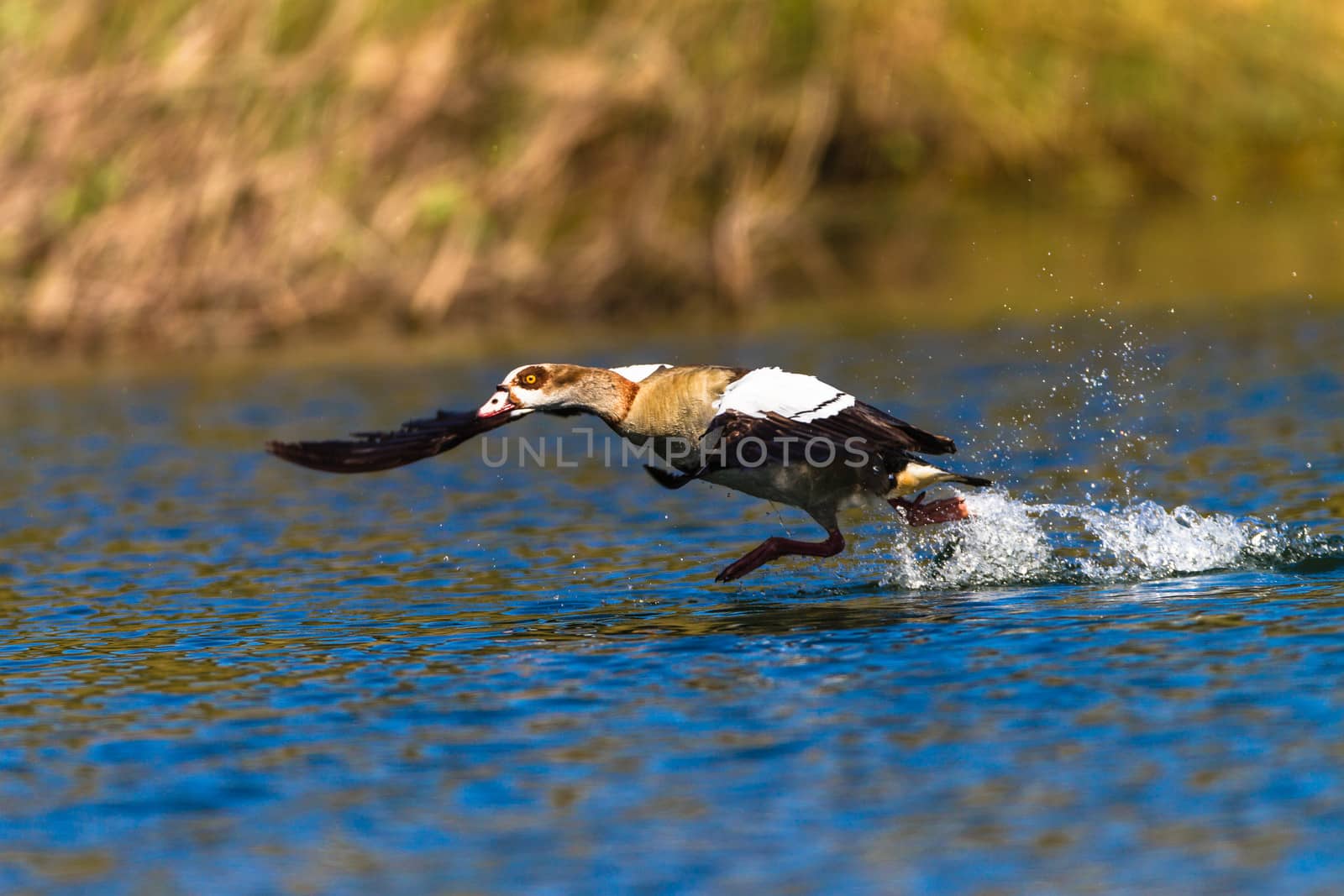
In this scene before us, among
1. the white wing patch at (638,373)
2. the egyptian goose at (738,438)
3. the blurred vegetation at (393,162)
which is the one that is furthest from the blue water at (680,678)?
the blurred vegetation at (393,162)

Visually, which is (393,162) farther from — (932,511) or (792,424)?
(792,424)

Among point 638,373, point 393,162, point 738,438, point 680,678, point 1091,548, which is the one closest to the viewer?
point 680,678

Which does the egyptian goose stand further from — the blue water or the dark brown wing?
the blue water

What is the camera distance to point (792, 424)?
918cm

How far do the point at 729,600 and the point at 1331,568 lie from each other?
279cm

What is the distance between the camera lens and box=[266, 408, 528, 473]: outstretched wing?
31.8 feet

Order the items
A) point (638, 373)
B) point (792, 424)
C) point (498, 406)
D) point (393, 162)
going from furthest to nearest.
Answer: point (393, 162) < point (638, 373) < point (498, 406) < point (792, 424)

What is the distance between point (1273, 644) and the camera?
8078mm

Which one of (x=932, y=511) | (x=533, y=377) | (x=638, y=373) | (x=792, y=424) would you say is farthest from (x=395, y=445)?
(x=932, y=511)

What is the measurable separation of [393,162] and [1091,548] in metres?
14.3

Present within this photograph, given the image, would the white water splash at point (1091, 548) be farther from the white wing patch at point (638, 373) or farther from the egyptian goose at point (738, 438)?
the white wing patch at point (638, 373)

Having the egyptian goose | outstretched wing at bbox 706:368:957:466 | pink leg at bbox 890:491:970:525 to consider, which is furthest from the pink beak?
pink leg at bbox 890:491:970:525

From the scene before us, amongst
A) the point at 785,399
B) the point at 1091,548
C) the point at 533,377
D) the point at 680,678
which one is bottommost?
the point at 680,678

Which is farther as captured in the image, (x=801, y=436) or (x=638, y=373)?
(x=638, y=373)
